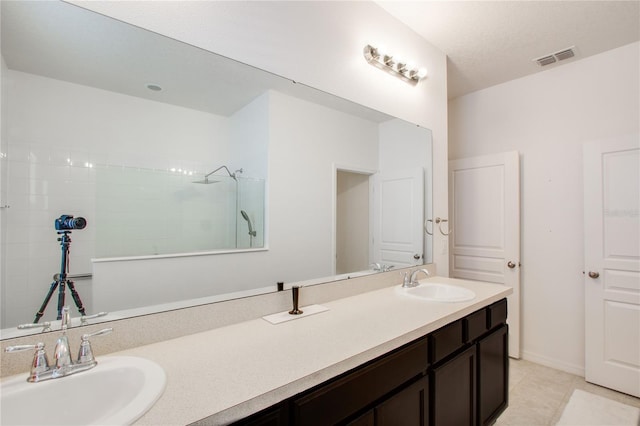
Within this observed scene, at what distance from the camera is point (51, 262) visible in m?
0.95

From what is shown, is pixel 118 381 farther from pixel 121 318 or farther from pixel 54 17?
pixel 54 17

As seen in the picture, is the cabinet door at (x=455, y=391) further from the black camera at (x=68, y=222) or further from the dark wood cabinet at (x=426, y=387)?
the black camera at (x=68, y=222)

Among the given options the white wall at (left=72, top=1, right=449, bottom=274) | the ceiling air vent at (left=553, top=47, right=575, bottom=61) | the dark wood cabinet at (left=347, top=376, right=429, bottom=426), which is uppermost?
the ceiling air vent at (left=553, top=47, right=575, bottom=61)

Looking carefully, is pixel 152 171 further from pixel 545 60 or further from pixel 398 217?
pixel 545 60

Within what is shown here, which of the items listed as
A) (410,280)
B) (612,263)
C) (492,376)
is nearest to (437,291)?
(410,280)

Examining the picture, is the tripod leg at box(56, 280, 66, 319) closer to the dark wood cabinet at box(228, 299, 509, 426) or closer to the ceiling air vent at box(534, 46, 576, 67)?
the dark wood cabinet at box(228, 299, 509, 426)

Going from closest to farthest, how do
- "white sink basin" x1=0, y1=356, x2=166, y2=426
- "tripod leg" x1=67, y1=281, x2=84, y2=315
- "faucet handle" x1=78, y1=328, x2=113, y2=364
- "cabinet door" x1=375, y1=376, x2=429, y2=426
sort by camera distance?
"white sink basin" x1=0, y1=356, x2=166, y2=426, "faucet handle" x1=78, y1=328, x2=113, y2=364, "tripod leg" x1=67, y1=281, x2=84, y2=315, "cabinet door" x1=375, y1=376, x2=429, y2=426

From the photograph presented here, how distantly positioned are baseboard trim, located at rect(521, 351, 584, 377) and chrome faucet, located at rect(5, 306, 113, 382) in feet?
11.4

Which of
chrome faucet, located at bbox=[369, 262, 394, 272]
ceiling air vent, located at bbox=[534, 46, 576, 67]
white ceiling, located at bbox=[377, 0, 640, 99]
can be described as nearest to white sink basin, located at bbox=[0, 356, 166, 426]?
chrome faucet, located at bbox=[369, 262, 394, 272]

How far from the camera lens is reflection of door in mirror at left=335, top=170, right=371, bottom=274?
185 cm

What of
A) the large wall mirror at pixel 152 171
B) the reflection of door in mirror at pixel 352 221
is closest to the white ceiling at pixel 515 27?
the large wall mirror at pixel 152 171

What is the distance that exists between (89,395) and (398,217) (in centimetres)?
195

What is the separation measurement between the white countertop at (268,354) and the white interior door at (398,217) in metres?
0.61

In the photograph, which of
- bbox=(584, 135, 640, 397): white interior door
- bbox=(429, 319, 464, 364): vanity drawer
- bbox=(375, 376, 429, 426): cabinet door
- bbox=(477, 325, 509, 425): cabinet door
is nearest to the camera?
bbox=(375, 376, 429, 426): cabinet door
